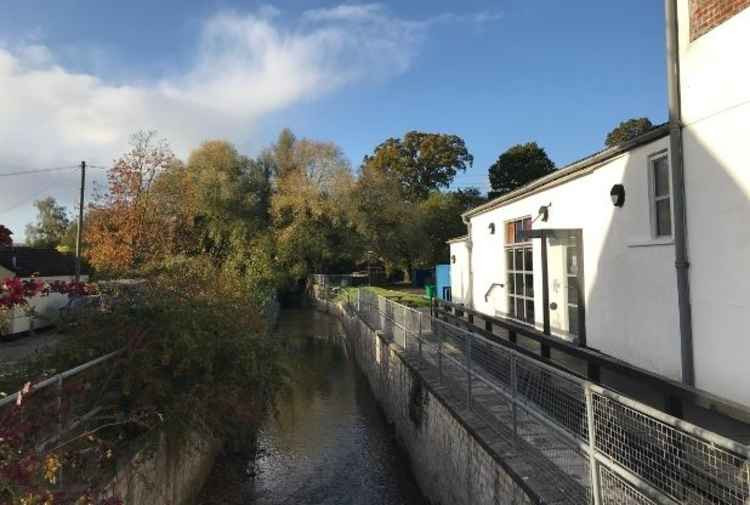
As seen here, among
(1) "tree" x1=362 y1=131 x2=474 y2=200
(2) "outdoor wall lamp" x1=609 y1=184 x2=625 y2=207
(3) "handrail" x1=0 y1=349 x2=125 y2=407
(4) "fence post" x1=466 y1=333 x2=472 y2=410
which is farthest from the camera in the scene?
(1) "tree" x1=362 y1=131 x2=474 y2=200

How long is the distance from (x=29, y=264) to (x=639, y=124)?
53875 mm

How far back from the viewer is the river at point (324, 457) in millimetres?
8430

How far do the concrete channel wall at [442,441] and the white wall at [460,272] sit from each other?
3224 mm

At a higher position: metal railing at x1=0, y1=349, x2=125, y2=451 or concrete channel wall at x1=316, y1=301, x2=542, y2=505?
metal railing at x1=0, y1=349, x2=125, y2=451

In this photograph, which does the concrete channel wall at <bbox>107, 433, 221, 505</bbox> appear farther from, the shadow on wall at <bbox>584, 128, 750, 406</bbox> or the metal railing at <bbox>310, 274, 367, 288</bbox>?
the metal railing at <bbox>310, 274, 367, 288</bbox>

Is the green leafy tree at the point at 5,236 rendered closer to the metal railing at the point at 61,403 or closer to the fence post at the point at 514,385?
the metal railing at the point at 61,403

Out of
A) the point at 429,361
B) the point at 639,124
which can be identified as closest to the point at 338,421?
the point at 429,361

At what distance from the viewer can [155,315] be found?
6617mm

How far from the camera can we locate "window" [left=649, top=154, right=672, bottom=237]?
6359mm

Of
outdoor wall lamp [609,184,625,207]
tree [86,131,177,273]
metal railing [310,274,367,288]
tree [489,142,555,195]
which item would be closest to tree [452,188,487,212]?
tree [489,142,555,195]

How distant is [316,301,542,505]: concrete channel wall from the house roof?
66.0ft

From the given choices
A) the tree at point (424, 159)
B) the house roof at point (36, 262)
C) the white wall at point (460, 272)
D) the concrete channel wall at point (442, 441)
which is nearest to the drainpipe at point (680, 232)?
the concrete channel wall at point (442, 441)

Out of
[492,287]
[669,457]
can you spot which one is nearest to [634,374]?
[669,457]

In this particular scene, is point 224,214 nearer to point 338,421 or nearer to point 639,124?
point 338,421
